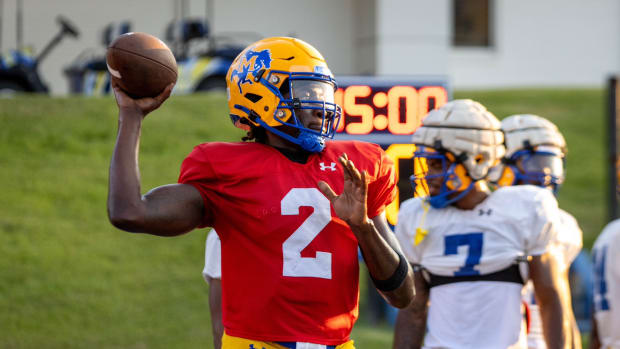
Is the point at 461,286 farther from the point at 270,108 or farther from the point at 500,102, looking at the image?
the point at 500,102

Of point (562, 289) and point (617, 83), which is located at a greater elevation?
point (617, 83)

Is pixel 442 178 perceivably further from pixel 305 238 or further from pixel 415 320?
pixel 305 238

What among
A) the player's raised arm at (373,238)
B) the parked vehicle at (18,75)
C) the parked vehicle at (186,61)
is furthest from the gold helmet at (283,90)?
the parked vehicle at (18,75)

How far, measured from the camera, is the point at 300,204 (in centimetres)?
279

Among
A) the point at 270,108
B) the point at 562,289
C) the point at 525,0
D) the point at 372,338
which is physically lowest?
the point at 372,338

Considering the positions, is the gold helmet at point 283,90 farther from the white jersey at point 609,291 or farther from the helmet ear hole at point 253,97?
the white jersey at point 609,291

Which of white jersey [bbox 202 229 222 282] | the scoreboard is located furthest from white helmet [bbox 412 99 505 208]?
the scoreboard

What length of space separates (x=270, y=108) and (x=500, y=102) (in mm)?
11451

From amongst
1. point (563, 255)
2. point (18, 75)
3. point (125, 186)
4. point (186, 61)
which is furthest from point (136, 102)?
point (18, 75)

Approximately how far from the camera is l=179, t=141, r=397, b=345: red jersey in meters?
2.76

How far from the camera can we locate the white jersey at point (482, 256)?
3707mm

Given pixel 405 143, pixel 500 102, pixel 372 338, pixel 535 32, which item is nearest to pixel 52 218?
pixel 372 338

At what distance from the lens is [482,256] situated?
3.73m

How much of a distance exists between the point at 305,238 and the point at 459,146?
4.60ft
